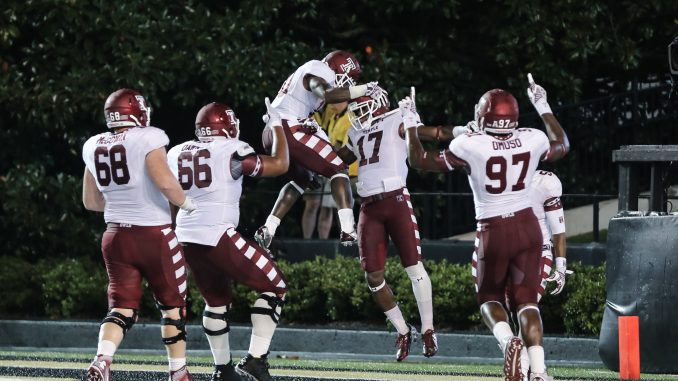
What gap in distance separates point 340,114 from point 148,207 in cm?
430

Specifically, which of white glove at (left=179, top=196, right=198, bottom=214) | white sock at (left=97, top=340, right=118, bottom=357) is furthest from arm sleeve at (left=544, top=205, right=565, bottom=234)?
white sock at (left=97, top=340, right=118, bottom=357)

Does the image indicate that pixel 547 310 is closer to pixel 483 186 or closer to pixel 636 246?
pixel 636 246

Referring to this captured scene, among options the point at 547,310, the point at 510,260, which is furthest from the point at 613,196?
the point at 510,260

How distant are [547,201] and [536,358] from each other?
2513mm

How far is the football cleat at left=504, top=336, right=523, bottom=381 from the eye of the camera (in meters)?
11.2

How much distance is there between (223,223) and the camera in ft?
40.1

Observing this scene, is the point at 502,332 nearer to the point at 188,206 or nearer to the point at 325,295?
the point at 188,206

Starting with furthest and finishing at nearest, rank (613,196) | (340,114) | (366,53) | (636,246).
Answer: (366,53) < (613,196) < (340,114) < (636,246)

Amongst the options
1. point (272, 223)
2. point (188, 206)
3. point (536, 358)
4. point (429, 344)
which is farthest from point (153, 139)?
point (429, 344)

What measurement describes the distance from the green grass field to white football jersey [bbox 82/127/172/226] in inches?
71.8

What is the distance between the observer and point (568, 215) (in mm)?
19531

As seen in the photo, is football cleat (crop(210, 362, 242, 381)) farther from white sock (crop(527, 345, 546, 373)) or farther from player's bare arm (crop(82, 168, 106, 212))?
white sock (crop(527, 345, 546, 373))

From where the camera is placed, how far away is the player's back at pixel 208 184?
1220 centimetres

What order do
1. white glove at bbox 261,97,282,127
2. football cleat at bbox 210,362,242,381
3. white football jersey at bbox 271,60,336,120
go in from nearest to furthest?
1. football cleat at bbox 210,362,242,381
2. white glove at bbox 261,97,282,127
3. white football jersey at bbox 271,60,336,120
